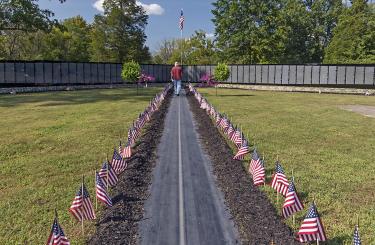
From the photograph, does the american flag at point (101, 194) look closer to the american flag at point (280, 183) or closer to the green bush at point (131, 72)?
the american flag at point (280, 183)

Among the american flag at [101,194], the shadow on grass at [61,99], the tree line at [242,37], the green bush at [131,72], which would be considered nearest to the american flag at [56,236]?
the american flag at [101,194]

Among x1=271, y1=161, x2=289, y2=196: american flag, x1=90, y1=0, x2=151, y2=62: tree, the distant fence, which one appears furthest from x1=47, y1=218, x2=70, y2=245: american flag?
x1=90, y1=0, x2=151, y2=62: tree

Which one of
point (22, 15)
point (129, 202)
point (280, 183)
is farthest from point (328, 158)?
point (22, 15)

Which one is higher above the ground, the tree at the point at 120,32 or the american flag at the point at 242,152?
the tree at the point at 120,32

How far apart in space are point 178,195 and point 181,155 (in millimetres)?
4495

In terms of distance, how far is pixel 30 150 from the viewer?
50.2ft

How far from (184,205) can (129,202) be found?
4.97ft

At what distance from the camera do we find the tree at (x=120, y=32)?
7494 cm

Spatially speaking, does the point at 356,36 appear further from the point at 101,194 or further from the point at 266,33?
the point at 101,194

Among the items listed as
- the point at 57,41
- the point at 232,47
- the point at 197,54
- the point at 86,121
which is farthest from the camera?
the point at 197,54

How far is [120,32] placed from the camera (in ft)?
248

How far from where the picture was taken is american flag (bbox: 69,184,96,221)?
8125 mm

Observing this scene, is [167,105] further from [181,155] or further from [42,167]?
[42,167]

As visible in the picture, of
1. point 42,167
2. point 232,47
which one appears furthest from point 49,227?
point 232,47
